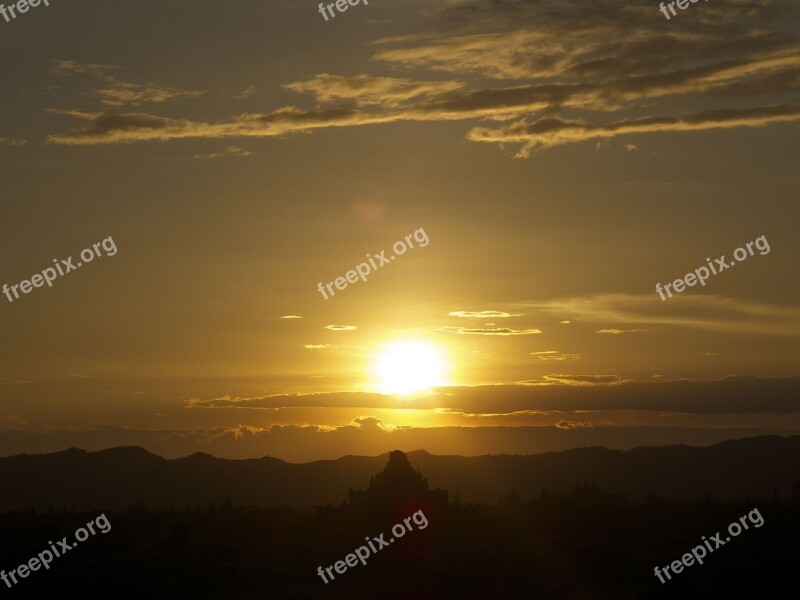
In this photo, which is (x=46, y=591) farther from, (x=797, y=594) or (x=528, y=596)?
(x=797, y=594)

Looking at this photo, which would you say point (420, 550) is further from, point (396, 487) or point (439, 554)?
point (396, 487)

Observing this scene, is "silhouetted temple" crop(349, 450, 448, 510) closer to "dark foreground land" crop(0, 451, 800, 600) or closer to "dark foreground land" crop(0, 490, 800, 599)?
"dark foreground land" crop(0, 451, 800, 600)

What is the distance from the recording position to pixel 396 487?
141750mm

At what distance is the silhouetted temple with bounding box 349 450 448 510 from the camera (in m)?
142

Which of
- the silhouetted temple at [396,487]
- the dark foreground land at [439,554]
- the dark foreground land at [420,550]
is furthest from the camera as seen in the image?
the silhouetted temple at [396,487]

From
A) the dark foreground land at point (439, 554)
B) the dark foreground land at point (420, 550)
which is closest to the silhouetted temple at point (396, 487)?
the dark foreground land at point (420, 550)

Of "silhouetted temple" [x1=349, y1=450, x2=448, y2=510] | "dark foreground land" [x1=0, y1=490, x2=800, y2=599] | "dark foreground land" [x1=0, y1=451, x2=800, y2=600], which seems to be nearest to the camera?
"dark foreground land" [x1=0, y1=490, x2=800, y2=599]

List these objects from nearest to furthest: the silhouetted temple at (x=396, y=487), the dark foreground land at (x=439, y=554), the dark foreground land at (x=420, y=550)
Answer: the dark foreground land at (x=439, y=554), the dark foreground land at (x=420, y=550), the silhouetted temple at (x=396, y=487)

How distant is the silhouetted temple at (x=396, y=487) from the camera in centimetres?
14150

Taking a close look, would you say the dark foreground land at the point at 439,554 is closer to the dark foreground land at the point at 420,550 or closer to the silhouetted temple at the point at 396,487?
the dark foreground land at the point at 420,550

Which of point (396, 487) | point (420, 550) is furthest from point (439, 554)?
point (396, 487)

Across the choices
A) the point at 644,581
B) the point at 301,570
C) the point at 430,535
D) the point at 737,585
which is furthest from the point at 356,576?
the point at 737,585

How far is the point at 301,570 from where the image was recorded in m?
129

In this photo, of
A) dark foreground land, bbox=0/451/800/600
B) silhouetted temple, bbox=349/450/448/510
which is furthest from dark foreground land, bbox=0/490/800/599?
silhouetted temple, bbox=349/450/448/510
